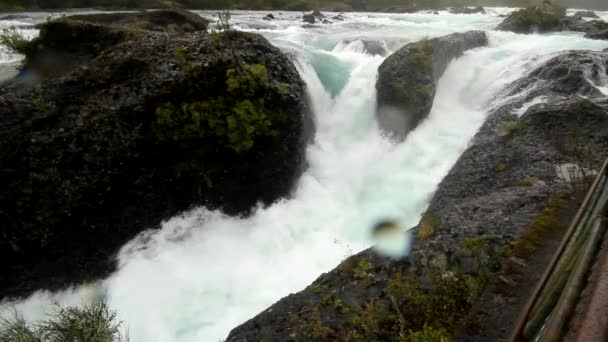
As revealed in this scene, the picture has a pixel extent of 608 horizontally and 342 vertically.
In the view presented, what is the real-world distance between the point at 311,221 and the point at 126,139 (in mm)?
5294

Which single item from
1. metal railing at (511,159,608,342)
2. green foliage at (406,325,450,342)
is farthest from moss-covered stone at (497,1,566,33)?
metal railing at (511,159,608,342)

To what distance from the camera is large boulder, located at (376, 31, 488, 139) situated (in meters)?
11.9

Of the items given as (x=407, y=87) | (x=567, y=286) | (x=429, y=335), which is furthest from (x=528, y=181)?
(x=567, y=286)

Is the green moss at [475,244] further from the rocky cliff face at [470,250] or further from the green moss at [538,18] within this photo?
the green moss at [538,18]

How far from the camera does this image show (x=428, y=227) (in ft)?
21.4

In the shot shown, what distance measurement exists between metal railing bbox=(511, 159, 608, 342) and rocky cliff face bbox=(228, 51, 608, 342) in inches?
84.9

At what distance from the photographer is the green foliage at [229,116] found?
28.6 ft

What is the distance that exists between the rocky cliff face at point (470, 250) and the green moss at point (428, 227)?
23mm

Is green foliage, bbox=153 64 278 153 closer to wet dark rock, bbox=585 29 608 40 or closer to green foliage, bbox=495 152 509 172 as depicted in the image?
green foliage, bbox=495 152 509 172

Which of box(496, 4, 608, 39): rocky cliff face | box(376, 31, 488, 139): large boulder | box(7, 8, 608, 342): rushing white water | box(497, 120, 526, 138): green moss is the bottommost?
box(7, 8, 608, 342): rushing white water

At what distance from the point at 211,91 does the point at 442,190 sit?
256 inches

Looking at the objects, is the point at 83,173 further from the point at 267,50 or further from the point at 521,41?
the point at 521,41

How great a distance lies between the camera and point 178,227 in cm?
943

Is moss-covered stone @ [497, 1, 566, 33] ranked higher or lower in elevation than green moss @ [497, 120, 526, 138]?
higher
